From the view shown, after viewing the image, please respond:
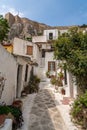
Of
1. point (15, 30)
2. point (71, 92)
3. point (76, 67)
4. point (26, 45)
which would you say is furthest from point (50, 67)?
point (15, 30)

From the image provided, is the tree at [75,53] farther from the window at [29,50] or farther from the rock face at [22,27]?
the rock face at [22,27]

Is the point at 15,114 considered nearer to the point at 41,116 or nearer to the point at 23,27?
the point at 41,116

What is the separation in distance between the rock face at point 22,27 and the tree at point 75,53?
3294 centimetres

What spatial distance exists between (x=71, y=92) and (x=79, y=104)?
625 cm

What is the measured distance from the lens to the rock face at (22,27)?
52.3m

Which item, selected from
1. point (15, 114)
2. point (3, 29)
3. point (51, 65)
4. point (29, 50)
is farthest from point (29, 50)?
point (15, 114)

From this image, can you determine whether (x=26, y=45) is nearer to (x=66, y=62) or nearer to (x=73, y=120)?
(x=66, y=62)

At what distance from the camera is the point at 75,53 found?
45.8ft

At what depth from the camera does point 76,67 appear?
1391 cm

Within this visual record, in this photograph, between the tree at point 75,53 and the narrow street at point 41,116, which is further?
the tree at point 75,53

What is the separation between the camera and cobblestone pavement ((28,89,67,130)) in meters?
9.25

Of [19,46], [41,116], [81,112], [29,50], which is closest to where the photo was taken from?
[81,112]

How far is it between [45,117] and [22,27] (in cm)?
4826

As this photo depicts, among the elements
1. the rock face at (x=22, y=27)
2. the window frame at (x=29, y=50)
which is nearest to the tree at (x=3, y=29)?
the window frame at (x=29, y=50)
